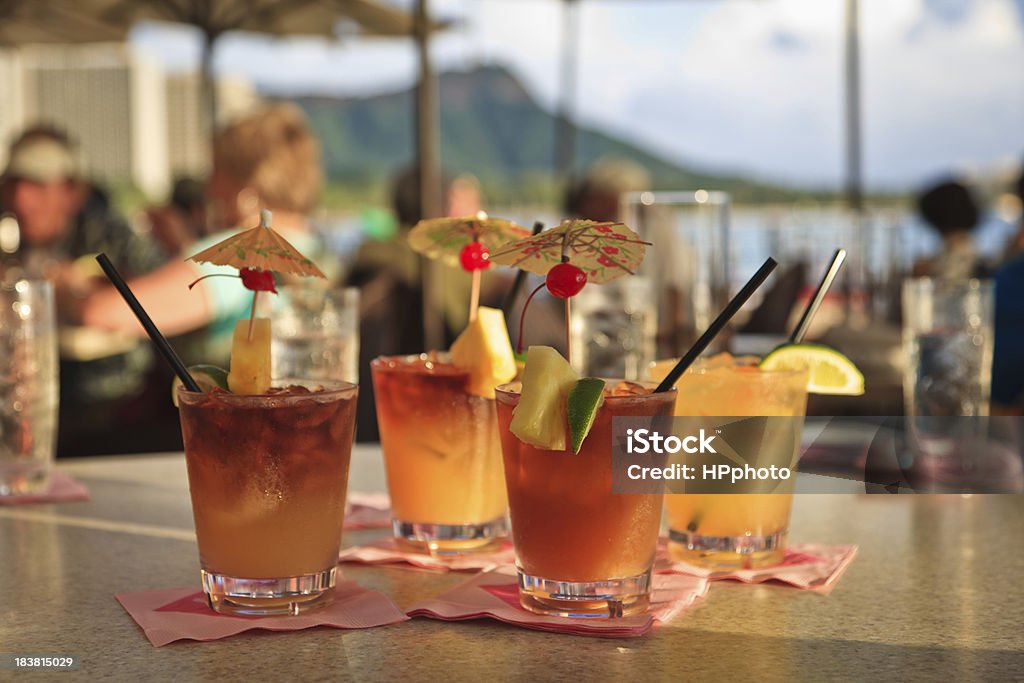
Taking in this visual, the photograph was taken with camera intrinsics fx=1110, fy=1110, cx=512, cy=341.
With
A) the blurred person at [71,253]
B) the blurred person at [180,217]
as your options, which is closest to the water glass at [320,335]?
the blurred person at [71,253]

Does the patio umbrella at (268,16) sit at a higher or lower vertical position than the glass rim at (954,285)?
higher

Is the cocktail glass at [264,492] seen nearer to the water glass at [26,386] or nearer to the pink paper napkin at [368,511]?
the pink paper napkin at [368,511]

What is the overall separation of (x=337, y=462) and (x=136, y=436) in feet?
7.42

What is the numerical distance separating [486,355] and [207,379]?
11.0 inches

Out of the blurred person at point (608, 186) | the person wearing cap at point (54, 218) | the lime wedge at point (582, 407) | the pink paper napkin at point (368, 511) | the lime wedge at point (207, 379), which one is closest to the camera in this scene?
the lime wedge at point (582, 407)

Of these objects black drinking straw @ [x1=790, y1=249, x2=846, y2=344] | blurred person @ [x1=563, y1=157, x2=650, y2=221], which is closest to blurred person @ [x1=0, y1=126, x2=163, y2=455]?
blurred person @ [x1=563, y1=157, x2=650, y2=221]

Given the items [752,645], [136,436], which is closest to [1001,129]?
[136,436]

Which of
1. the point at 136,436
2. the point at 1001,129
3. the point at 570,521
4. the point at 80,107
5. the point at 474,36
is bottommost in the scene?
the point at 136,436

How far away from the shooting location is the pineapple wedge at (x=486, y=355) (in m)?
1.11

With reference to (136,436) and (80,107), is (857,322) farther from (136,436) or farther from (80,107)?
(80,107)

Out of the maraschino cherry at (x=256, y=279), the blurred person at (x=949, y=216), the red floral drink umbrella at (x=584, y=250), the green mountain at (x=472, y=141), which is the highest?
the green mountain at (x=472, y=141)

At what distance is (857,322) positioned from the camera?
412 cm

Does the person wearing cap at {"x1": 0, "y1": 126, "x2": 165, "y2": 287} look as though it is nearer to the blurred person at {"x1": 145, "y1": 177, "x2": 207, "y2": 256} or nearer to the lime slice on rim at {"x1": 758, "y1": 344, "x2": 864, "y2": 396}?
the blurred person at {"x1": 145, "y1": 177, "x2": 207, "y2": 256}

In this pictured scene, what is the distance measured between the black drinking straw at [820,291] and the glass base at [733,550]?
8.2 inches
